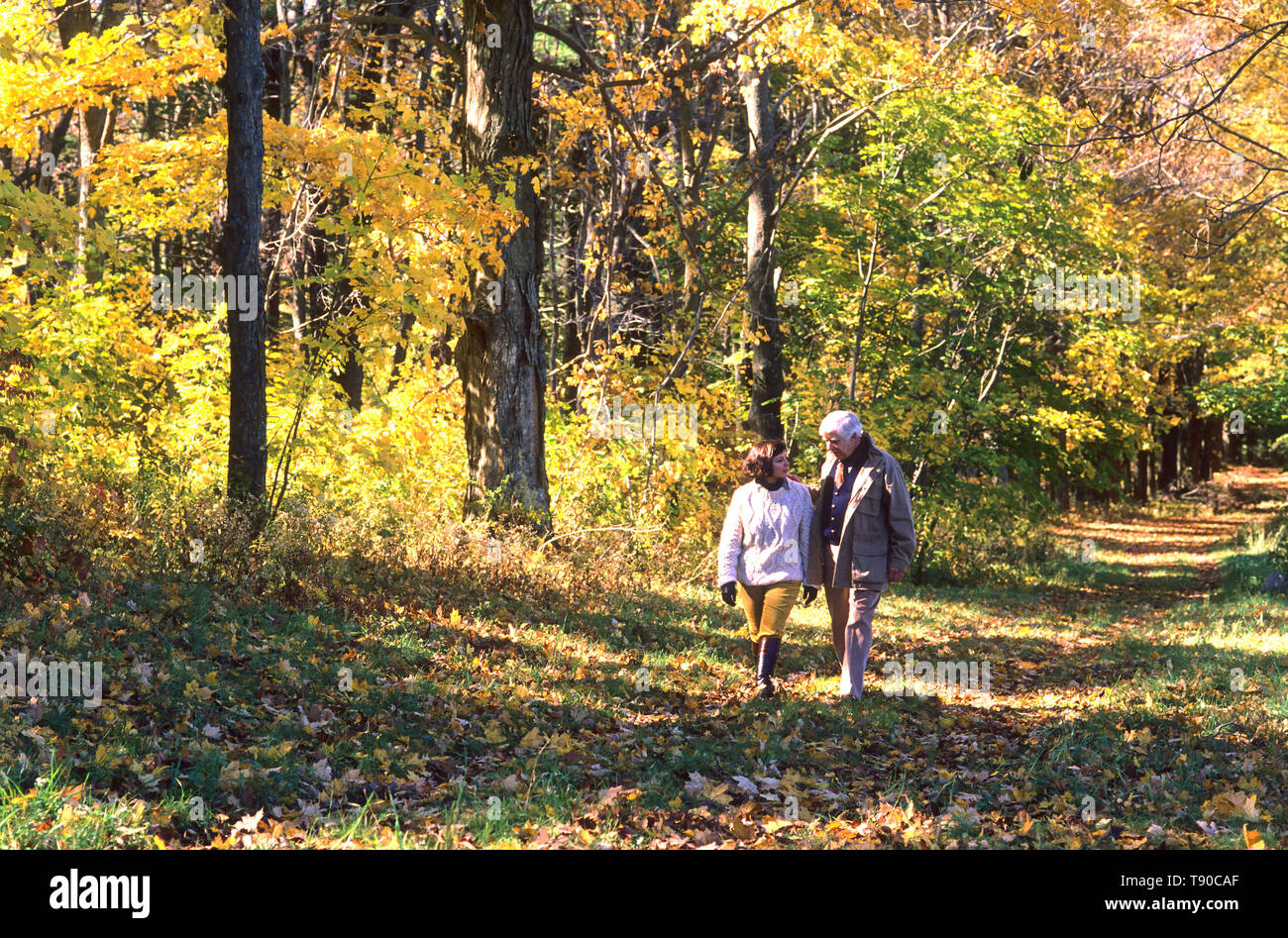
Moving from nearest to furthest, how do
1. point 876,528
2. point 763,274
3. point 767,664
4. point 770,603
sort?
point 876,528, point 770,603, point 767,664, point 763,274

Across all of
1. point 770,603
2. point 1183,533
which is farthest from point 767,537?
point 1183,533

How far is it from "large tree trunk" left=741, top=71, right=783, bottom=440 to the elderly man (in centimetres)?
771

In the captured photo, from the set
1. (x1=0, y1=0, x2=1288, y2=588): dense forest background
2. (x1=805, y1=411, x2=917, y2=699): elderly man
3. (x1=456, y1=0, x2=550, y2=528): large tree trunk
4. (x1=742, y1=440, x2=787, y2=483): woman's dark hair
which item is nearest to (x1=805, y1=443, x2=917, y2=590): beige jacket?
(x1=805, y1=411, x2=917, y2=699): elderly man

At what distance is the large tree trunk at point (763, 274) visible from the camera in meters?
16.0

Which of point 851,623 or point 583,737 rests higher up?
point 851,623

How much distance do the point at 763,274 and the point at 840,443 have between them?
26.7 ft

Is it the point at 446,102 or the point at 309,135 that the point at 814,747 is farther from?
the point at 446,102

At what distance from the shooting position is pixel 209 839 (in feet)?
15.5

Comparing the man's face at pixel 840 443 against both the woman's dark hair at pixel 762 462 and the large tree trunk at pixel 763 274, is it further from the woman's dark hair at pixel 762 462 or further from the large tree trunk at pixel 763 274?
the large tree trunk at pixel 763 274

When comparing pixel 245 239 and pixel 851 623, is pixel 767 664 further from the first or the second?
pixel 245 239

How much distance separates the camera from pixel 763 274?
15.8 metres

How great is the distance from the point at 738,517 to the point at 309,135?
507cm

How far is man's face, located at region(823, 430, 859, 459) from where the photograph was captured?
8.10 meters
